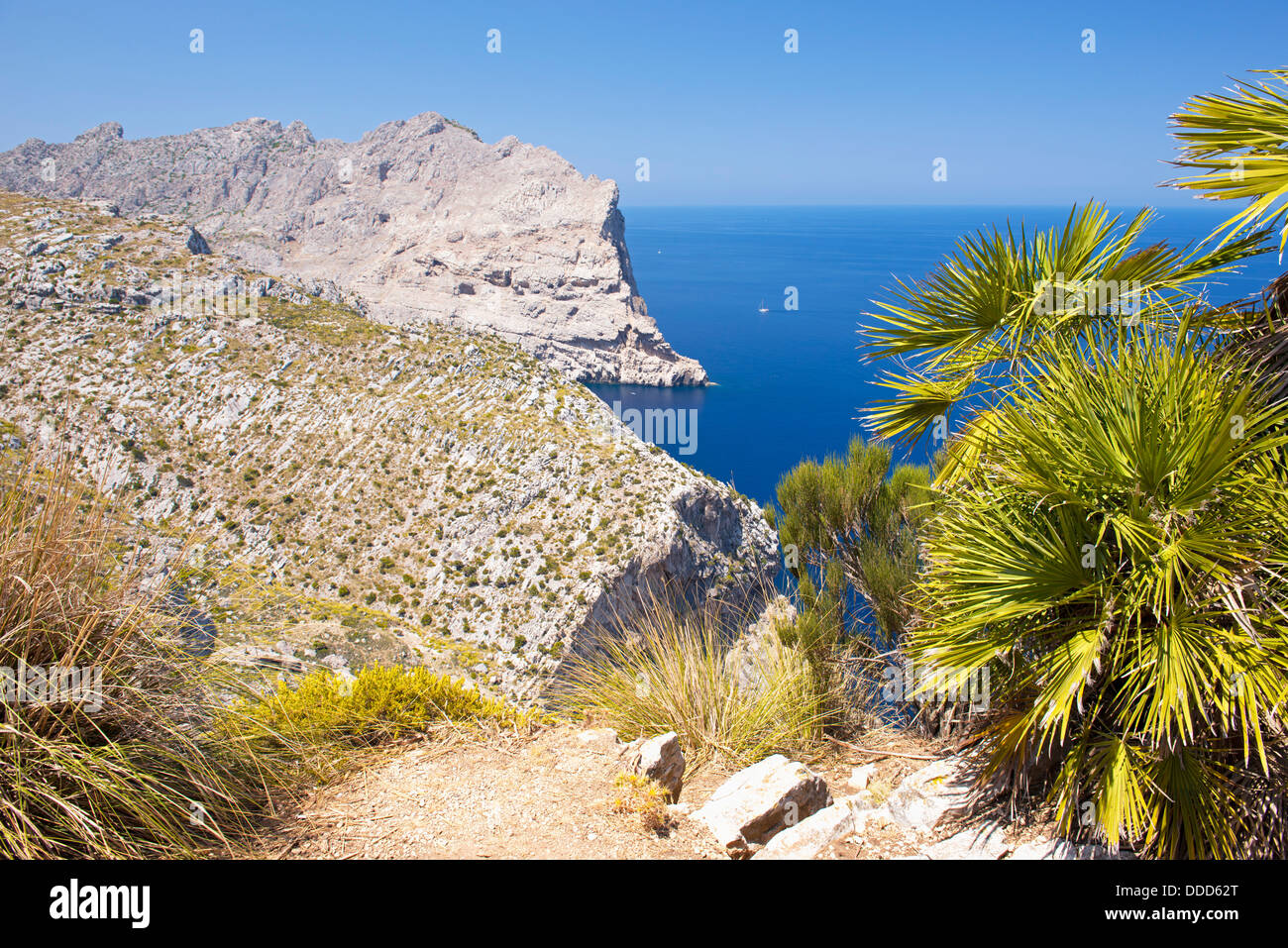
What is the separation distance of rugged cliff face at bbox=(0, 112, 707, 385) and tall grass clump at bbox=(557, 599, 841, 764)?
93132 mm

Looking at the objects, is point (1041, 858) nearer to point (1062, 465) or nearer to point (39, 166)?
point (1062, 465)

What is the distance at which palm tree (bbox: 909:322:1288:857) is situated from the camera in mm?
2635

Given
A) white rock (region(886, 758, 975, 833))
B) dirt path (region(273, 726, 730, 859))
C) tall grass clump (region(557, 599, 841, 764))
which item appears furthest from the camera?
tall grass clump (region(557, 599, 841, 764))

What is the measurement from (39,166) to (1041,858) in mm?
185697

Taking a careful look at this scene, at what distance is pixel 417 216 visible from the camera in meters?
142

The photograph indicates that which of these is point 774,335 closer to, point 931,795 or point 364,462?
point 364,462

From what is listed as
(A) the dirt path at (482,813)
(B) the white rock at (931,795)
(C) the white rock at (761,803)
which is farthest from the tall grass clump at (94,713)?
(B) the white rock at (931,795)

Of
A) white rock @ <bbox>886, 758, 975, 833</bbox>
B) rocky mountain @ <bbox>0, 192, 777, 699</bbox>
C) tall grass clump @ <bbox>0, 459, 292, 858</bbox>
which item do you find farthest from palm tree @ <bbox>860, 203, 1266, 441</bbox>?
rocky mountain @ <bbox>0, 192, 777, 699</bbox>

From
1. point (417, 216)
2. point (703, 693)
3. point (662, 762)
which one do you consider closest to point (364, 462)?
point (703, 693)

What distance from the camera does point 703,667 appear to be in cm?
460

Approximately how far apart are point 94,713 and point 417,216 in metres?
156

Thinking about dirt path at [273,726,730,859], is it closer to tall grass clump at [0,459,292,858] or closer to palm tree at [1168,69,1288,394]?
tall grass clump at [0,459,292,858]

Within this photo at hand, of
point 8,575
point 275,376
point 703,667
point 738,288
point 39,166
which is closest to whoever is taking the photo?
point 8,575

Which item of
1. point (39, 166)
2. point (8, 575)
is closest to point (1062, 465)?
point (8, 575)
